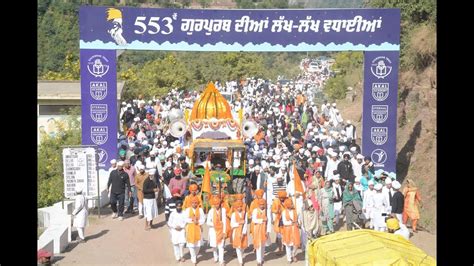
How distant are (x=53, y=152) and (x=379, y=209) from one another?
37.8 feet

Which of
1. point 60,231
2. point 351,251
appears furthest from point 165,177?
point 351,251

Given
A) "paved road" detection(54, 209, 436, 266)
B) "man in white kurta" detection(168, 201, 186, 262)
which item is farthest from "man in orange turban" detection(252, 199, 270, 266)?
"man in white kurta" detection(168, 201, 186, 262)

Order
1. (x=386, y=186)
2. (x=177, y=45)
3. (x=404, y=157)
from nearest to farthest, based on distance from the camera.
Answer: (x=386, y=186) < (x=177, y=45) < (x=404, y=157)

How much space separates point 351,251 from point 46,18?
49.9m

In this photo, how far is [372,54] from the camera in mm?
17062

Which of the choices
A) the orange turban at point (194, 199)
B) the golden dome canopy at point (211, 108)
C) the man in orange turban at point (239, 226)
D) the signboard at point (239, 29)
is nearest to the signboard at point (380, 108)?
the signboard at point (239, 29)

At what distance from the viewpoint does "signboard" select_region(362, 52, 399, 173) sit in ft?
56.1

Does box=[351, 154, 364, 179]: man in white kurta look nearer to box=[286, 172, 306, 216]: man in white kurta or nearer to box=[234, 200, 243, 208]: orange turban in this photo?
box=[286, 172, 306, 216]: man in white kurta

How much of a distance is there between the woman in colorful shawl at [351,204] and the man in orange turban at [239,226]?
7.77 feet

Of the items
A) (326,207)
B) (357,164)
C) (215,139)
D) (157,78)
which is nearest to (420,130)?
(357,164)

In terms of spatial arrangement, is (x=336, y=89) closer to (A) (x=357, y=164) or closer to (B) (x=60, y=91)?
(B) (x=60, y=91)

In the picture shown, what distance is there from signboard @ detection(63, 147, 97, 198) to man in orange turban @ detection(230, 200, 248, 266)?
388 cm

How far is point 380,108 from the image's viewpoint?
1722 cm

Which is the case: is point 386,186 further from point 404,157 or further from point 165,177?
point 404,157
